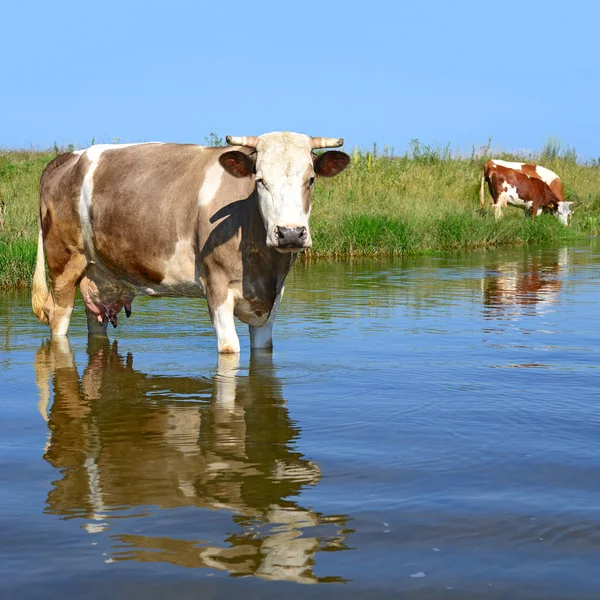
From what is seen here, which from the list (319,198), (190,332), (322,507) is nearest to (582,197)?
(319,198)

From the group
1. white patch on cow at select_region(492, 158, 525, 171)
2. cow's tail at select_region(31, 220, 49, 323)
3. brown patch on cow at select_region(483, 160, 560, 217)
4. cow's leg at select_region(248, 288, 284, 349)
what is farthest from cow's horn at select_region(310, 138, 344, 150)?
white patch on cow at select_region(492, 158, 525, 171)

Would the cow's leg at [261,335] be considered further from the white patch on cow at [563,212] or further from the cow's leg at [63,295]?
the white patch on cow at [563,212]

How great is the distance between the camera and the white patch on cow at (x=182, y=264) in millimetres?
6836

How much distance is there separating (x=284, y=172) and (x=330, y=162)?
49cm

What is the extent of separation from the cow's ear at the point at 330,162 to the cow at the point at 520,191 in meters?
18.1

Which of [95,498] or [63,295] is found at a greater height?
[63,295]

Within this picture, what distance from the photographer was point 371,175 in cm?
2188

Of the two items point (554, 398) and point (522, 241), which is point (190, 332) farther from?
point (522, 241)

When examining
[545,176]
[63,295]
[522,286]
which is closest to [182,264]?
[63,295]

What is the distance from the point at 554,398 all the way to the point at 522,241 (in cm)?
1708

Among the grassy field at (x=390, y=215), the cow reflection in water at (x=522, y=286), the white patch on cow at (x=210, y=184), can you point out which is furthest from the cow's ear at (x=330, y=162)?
the grassy field at (x=390, y=215)

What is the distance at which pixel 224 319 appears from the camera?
258 inches

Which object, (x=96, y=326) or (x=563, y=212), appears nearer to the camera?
(x=96, y=326)

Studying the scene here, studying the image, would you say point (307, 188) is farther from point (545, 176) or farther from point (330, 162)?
point (545, 176)
